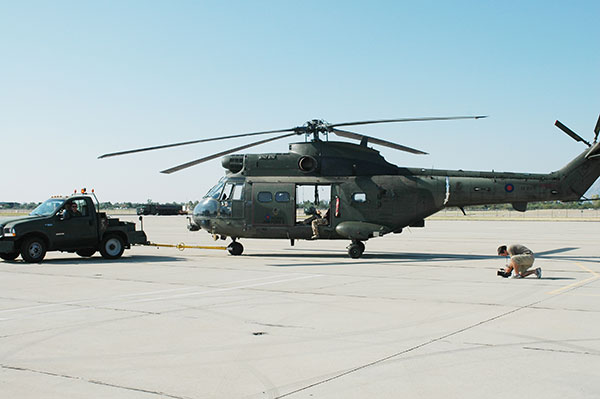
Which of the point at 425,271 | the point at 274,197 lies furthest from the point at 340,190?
the point at 425,271

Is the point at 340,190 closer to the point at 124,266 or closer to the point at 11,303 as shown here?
the point at 124,266

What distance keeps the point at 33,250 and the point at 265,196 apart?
756 cm

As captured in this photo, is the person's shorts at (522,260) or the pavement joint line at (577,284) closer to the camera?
the pavement joint line at (577,284)

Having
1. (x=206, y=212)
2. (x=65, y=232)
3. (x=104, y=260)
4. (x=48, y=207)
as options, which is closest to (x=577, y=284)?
(x=206, y=212)

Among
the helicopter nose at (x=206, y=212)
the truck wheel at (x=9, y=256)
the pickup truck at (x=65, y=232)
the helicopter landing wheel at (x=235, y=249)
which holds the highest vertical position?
the helicopter nose at (x=206, y=212)

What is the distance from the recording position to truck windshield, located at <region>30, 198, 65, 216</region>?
1926cm

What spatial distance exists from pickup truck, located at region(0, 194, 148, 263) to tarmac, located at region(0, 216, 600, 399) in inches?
104

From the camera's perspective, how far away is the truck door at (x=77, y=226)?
19000 millimetres

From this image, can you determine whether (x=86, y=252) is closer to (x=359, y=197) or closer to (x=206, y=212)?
(x=206, y=212)

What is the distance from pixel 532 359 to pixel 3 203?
671 feet

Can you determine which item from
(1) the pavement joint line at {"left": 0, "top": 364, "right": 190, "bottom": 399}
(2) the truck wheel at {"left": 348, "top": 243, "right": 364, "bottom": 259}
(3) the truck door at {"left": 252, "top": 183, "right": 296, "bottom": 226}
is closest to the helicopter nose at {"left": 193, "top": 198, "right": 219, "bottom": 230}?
(3) the truck door at {"left": 252, "top": 183, "right": 296, "bottom": 226}

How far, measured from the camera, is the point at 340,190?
20562mm

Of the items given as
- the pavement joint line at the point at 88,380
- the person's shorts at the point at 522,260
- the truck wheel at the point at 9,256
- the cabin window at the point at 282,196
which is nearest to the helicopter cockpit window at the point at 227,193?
the cabin window at the point at 282,196

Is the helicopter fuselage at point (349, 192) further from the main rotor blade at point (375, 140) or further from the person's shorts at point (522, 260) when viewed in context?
the person's shorts at point (522, 260)
